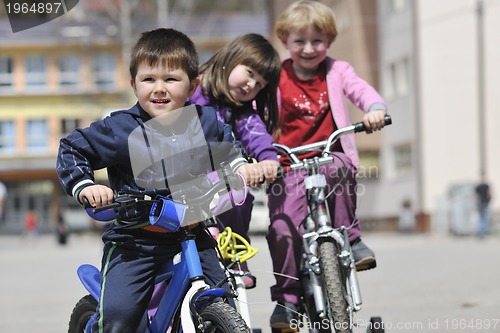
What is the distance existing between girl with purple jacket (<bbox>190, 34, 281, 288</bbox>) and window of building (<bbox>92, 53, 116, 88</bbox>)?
57672mm

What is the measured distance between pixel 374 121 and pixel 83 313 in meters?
1.82

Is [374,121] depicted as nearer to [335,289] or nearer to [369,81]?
[335,289]

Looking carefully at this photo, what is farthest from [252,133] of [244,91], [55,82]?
[55,82]

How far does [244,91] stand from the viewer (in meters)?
5.70

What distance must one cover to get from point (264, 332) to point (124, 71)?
55048mm

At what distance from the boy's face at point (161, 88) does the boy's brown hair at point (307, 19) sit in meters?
1.76

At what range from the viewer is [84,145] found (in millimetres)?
4480

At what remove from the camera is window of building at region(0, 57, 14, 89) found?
210 ft

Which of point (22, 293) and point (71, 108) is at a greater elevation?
point (71, 108)

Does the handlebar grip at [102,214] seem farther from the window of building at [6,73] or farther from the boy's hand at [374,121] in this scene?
the window of building at [6,73]

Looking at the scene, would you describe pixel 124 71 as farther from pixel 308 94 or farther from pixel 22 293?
pixel 308 94

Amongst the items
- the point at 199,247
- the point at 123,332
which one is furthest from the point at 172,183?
the point at 123,332

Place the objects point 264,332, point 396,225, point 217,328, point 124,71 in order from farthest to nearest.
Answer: point 124,71 → point 396,225 → point 264,332 → point 217,328

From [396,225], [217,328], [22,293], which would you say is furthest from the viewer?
[396,225]
